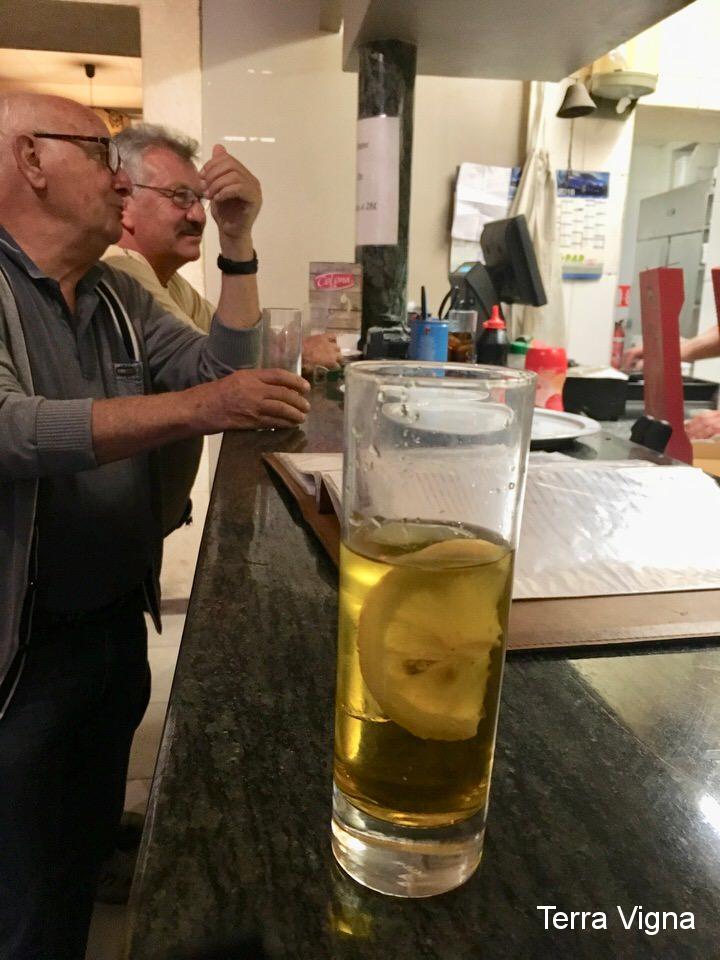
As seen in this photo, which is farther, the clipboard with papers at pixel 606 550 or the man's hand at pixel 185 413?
the man's hand at pixel 185 413

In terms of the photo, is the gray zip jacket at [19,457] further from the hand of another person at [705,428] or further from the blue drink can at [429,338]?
the hand of another person at [705,428]

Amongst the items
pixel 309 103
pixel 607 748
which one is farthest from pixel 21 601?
pixel 309 103

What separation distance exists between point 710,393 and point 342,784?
7.09 feet

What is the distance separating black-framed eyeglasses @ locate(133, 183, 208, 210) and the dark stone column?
52cm

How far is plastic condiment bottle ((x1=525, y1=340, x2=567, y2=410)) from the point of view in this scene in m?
1.48

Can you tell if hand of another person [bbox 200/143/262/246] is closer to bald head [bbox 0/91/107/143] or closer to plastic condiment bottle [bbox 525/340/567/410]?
bald head [bbox 0/91/107/143]

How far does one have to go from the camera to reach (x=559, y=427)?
49.5 inches

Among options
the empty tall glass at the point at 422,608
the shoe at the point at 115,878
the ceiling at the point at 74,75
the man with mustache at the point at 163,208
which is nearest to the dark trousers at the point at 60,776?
the shoe at the point at 115,878

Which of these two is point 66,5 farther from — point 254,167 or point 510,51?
point 510,51

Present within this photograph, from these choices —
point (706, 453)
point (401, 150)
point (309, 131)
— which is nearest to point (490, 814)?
point (706, 453)

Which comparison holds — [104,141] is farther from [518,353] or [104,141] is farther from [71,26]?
[71,26]

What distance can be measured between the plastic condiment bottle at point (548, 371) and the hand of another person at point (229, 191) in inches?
25.3

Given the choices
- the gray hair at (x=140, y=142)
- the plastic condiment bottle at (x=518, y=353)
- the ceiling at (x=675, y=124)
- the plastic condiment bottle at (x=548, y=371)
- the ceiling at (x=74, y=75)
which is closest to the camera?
the plastic condiment bottle at (x=548, y=371)

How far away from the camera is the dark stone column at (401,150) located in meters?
2.02
